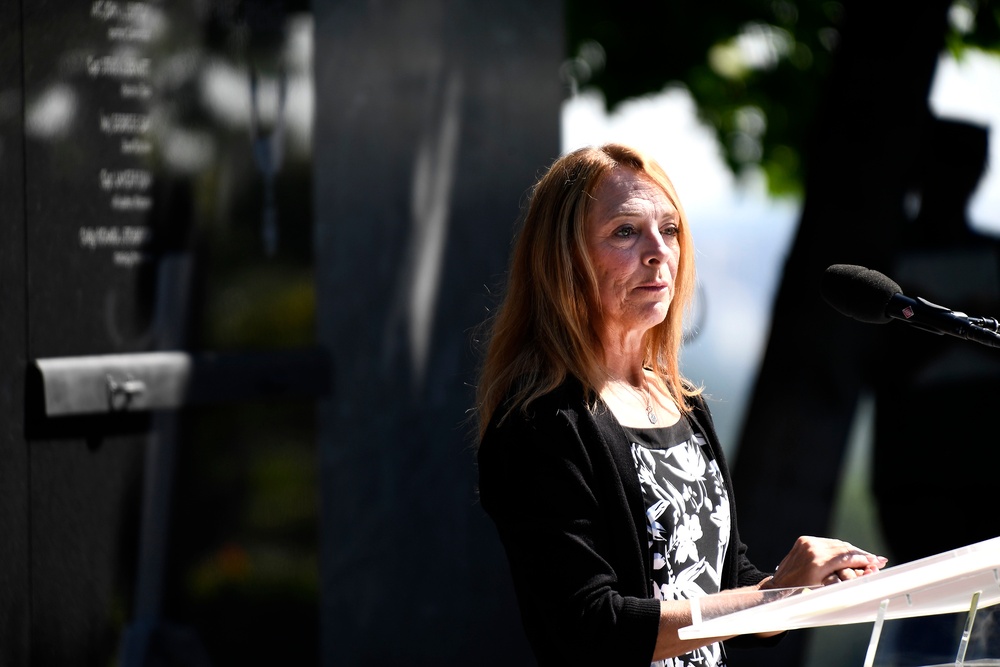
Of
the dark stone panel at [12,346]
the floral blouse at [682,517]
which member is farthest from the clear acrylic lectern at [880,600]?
the dark stone panel at [12,346]

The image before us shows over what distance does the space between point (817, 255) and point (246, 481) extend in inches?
116

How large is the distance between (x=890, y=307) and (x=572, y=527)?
2.33 feet

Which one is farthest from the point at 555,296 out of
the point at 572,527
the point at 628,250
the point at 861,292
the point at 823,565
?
the point at 823,565

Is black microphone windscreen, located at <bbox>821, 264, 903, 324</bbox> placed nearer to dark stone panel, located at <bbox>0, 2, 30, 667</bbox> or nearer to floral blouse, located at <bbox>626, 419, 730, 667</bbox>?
floral blouse, located at <bbox>626, 419, 730, 667</bbox>

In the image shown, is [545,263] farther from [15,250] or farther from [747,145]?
[747,145]

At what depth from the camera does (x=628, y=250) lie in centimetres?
250

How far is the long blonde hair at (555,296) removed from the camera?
246 centimetres

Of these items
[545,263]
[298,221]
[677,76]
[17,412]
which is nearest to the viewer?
[545,263]

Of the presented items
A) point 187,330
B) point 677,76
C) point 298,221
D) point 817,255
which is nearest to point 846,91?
point 817,255

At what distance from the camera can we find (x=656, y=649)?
2209mm

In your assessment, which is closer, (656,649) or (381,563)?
(656,649)

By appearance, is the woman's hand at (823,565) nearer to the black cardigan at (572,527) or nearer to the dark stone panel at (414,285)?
the black cardigan at (572,527)

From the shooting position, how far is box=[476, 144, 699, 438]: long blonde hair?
8.08ft

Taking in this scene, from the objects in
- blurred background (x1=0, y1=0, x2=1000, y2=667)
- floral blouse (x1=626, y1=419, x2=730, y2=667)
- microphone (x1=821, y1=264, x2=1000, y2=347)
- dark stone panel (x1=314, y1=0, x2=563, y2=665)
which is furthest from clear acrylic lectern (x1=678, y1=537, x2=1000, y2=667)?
dark stone panel (x1=314, y1=0, x2=563, y2=665)
